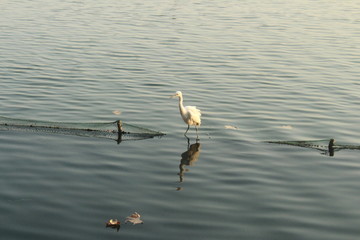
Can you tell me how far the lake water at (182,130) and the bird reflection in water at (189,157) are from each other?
9 cm

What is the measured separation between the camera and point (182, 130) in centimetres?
2431

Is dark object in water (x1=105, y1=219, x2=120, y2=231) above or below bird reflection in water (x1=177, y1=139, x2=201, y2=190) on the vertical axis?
below

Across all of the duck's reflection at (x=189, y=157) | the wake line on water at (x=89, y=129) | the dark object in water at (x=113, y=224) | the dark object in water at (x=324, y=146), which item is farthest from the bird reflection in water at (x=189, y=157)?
the dark object in water at (x=113, y=224)

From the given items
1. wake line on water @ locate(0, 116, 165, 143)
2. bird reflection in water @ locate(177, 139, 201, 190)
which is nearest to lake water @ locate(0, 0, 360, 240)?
bird reflection in water @ locate(177, 139, 201, 190)

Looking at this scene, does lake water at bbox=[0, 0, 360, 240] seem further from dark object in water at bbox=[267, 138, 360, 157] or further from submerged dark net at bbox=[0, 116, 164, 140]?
submerged dark net at bbox=[0, 116, 164, 140]

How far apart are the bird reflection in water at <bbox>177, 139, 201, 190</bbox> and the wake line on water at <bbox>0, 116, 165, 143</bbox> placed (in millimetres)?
1525

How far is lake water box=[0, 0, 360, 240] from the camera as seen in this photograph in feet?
52.8

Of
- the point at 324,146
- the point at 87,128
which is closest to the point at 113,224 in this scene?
the point at 87,128

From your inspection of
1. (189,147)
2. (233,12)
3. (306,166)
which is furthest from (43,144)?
(233,12)

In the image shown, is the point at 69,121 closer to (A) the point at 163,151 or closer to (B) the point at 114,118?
(B) the point at 114,118

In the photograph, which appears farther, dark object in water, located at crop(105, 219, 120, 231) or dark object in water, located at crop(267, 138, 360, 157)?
dark object in water, located at crop(267, 138, 360, 157)

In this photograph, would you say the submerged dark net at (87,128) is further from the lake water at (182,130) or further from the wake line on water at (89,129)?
the lake water at (182,130)

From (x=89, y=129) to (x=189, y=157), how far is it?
3.89 metres

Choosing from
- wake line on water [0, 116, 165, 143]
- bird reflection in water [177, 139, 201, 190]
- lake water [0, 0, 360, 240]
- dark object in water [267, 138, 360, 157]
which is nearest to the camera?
lake water [0, 0, 360, 240]
